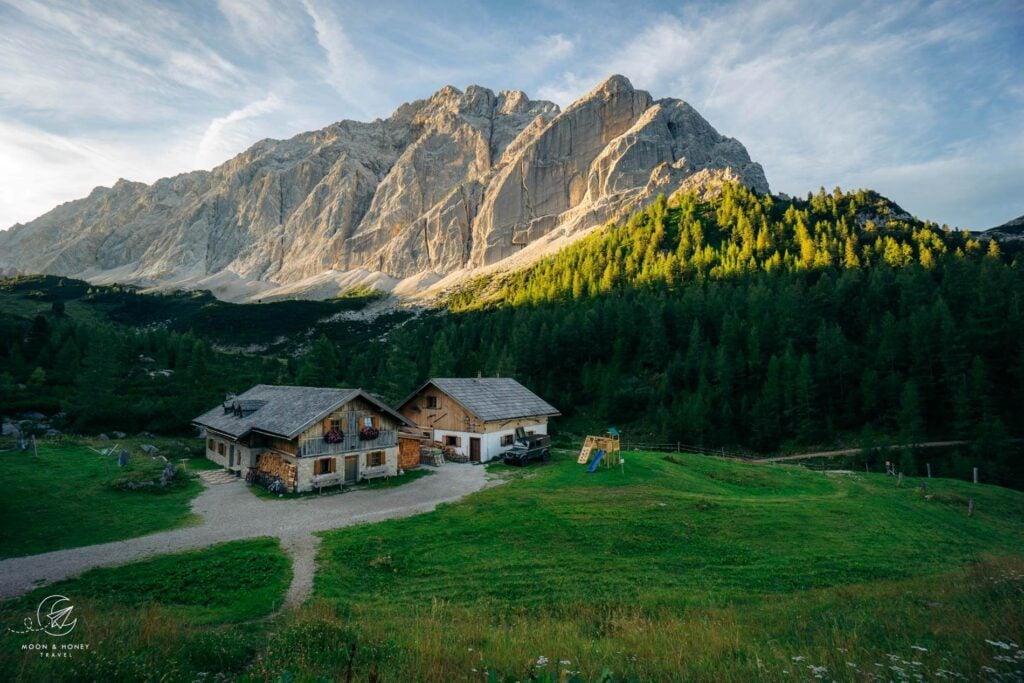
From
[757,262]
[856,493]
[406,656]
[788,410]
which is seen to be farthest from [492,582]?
[757,262]

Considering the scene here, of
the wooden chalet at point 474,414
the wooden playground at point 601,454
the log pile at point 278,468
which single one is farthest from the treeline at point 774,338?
the log pile at point 278,468

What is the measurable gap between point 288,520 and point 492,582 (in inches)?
577

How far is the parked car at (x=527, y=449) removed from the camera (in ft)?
137

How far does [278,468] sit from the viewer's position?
3322 centimetres

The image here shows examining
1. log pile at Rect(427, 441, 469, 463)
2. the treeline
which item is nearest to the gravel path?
log pile at Rect(427, 441, 469, 463)

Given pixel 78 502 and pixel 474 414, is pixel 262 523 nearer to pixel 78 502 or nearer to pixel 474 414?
pixel 78 502

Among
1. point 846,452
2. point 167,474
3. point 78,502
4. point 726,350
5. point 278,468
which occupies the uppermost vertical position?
point 726,350

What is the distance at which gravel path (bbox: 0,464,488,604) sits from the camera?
1822cm

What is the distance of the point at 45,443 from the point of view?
40094 mm

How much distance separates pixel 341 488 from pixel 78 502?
13946mm

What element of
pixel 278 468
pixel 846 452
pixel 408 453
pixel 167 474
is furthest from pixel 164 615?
pixel 846 452

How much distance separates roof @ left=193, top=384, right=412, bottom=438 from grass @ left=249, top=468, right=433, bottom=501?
3939 millimetres

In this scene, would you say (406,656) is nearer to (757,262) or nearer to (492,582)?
(492,582)

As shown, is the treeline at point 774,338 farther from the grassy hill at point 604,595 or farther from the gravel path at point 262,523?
the gravel path at point 262,523
